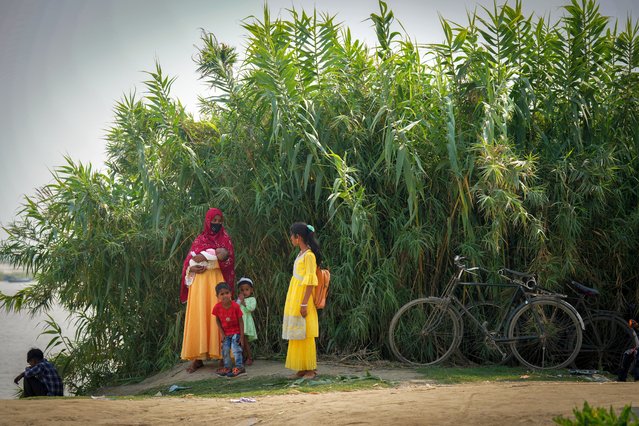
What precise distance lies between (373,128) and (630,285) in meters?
3.48

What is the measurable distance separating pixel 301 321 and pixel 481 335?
7.46 ft

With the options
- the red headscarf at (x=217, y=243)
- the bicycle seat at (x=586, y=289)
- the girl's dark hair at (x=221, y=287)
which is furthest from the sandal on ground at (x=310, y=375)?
the bicycle seat at (x=586, y=289)

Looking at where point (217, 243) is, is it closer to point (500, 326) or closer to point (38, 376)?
point (38, 376)

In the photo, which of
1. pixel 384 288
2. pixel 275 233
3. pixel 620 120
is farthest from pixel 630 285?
pixel 275 233

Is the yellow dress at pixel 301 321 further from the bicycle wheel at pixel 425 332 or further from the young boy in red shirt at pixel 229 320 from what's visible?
the bicycle wheel at pixel 425 332

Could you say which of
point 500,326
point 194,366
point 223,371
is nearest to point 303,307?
point 223,371

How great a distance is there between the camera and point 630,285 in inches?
363

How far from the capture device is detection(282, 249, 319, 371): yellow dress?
24.8 feet

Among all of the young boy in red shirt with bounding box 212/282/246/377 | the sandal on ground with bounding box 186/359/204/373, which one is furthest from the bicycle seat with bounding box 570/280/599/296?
the sandal on ground with bounding box 186/359/204/373

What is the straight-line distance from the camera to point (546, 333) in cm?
841

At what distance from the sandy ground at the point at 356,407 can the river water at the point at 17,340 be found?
356 cm

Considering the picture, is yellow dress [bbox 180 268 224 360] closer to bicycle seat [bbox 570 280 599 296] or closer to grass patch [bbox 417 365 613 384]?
grass patch [bbox 417 365 613 384]

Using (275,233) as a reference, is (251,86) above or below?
above

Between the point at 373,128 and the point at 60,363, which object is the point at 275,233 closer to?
the point at 373,128
